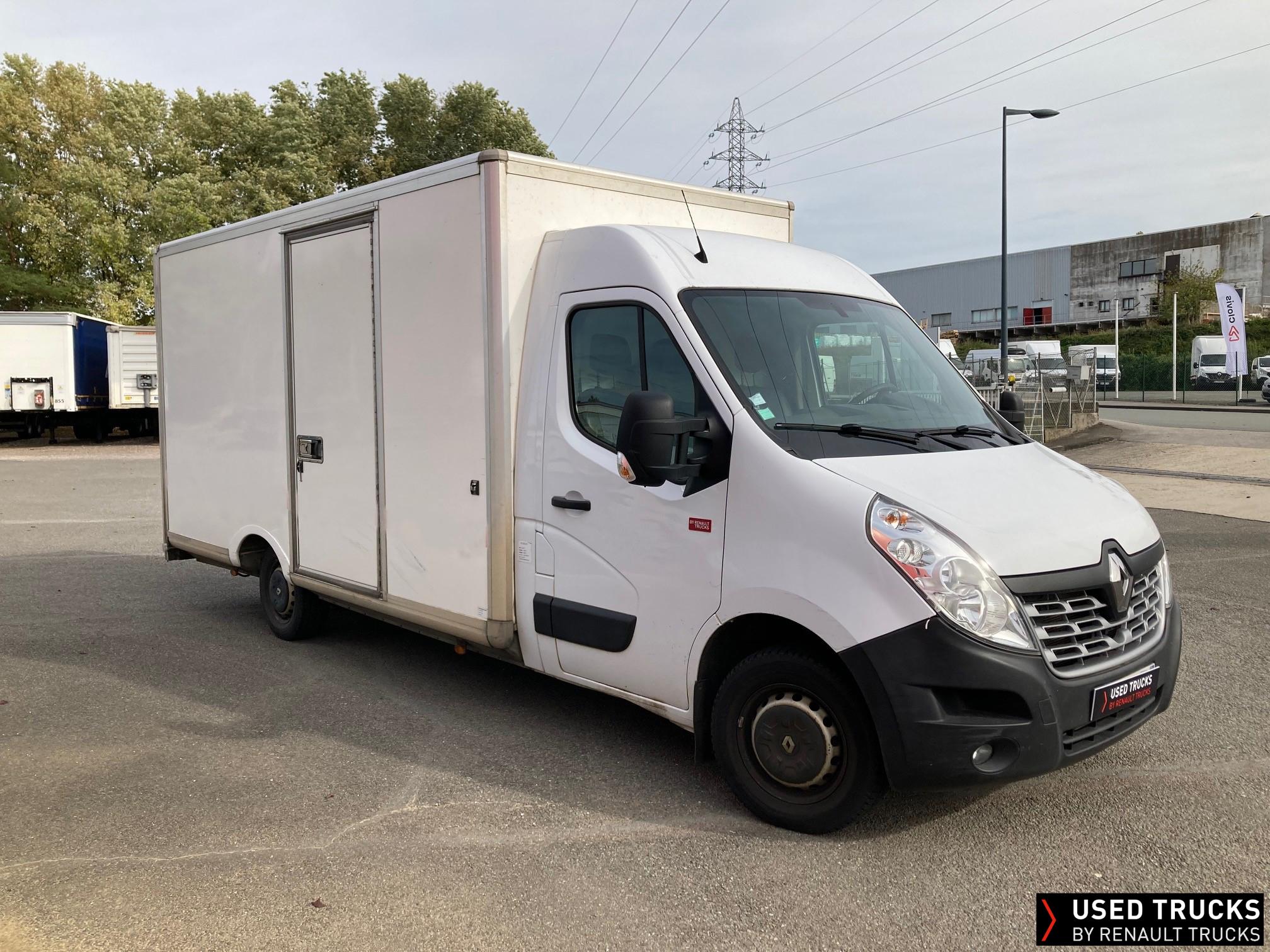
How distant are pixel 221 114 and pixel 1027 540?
39283 millimetres

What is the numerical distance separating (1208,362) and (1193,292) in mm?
13335

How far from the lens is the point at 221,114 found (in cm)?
3700

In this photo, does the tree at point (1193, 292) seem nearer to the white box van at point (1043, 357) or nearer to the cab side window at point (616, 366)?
the white box van at point (1043, 357)

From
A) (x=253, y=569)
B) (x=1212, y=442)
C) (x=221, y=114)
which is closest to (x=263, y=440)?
(x=253, y=569)

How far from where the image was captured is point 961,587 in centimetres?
354

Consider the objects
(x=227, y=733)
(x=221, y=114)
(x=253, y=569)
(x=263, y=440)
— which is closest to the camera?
(x=227, y=733)

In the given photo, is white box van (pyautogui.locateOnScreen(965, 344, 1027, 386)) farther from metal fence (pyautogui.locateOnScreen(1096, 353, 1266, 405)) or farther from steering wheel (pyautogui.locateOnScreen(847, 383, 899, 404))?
steering wheel (pyautogui.locateOnScreen(847, 383, 899, 404))

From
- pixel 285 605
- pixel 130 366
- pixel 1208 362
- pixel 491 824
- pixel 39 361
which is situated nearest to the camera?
pixel 491 824

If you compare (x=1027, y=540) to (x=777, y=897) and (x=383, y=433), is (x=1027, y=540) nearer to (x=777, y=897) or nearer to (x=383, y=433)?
(x=777, y=897)

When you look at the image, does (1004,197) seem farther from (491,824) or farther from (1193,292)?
(1193,292)

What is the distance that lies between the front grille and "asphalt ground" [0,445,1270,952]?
2.34ft

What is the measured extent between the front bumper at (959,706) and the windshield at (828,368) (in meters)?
0.85

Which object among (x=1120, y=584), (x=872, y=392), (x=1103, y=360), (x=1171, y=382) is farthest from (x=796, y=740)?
(x=1171, y=382)

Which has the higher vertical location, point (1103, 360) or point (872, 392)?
point (1103, 360)
